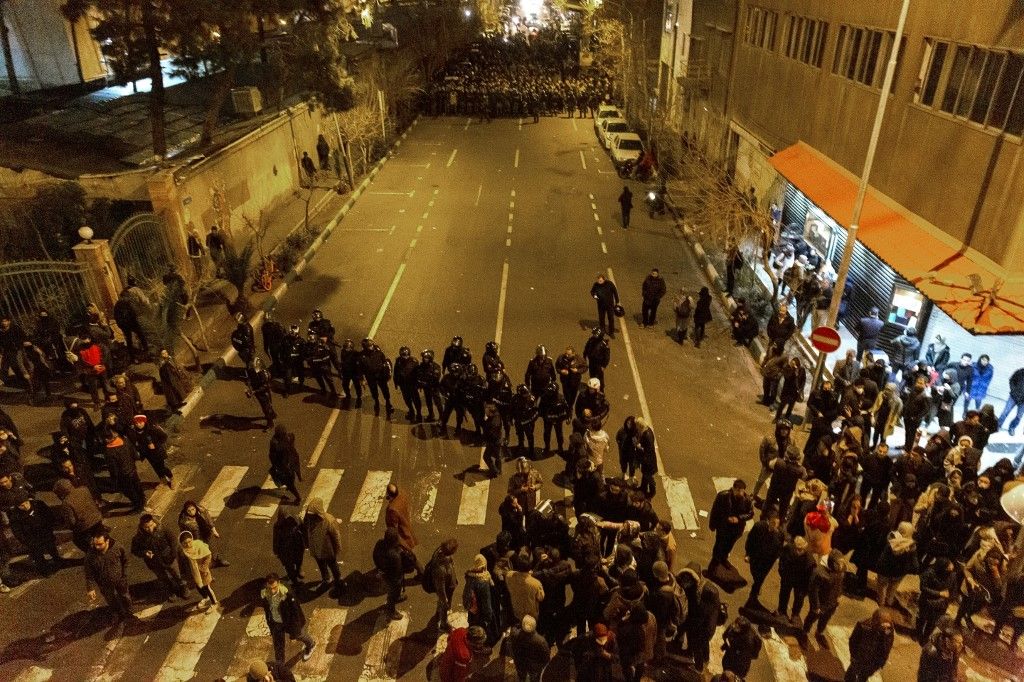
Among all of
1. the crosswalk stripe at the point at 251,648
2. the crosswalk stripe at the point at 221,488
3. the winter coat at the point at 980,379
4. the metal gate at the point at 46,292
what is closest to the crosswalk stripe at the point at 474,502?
the crosswalk stripe at the point at 251,648

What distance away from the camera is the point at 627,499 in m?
8.31

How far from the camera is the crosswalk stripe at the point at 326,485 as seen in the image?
400 inches

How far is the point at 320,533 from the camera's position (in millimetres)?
7879

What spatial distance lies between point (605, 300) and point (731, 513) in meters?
7.64

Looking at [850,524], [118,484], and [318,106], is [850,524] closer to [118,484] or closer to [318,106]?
[118,484]

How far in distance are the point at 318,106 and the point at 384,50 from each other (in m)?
10.7

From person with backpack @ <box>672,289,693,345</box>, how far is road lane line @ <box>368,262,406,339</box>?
6.99 metres

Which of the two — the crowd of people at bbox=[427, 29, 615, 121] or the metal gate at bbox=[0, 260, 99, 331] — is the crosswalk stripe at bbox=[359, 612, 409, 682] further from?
the crowd of people at bbox=[427, 29, 615, 121]

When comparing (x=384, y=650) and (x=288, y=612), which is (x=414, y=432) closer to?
(x=384, y=650)

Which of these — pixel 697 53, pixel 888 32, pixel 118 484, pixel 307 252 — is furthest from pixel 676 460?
pixel 697 53

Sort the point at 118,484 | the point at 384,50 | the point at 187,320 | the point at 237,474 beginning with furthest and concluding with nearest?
the point at 384,50
the point at 187,320
the point at 237,474
the point at 118,484

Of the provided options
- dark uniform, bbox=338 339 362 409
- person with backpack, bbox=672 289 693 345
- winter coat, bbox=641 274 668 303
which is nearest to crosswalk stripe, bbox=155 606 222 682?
dark uniform, bbox=338 339 362 409

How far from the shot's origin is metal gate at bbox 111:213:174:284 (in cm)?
1475

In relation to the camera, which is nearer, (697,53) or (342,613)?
(342,613)
